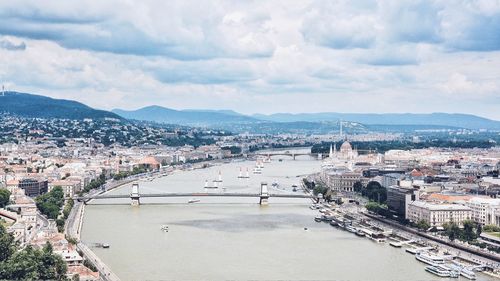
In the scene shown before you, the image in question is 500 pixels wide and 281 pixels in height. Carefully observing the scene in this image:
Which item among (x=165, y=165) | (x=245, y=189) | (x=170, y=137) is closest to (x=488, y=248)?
(x=245, y=189)

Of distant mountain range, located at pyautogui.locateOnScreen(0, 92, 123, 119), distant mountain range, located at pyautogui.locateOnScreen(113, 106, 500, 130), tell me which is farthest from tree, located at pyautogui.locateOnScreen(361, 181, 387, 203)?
distant mountain range, located at pyautogui.locateOnScreen(113, 106, 500, 130)

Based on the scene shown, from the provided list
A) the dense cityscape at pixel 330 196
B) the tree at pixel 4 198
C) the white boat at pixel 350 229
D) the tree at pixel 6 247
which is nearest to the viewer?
the tree at pixel 6 247

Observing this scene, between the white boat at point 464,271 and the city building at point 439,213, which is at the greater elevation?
the city building at point 439,213

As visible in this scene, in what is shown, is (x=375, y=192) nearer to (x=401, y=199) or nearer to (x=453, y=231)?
(x=401, y=199)

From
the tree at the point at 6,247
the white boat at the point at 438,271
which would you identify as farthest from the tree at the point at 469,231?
the tree at the point at 6,247

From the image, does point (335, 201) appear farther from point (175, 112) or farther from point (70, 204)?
point (175, 112)

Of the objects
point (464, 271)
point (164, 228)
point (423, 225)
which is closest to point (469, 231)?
point (423, 225)

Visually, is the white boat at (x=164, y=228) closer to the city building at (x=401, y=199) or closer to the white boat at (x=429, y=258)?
the white boat at (x=429, y=258)

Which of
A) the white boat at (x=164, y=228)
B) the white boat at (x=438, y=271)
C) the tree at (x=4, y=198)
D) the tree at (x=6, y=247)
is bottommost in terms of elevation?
the white boat at (x=438, y=271)
